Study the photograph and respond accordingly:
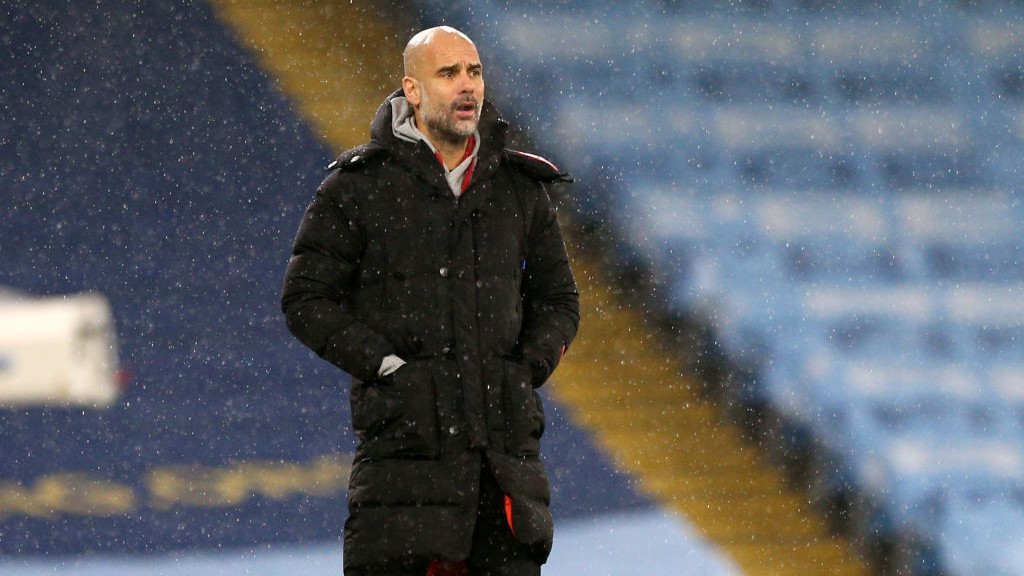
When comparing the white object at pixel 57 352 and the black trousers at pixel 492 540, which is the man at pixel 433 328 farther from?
the white object at pixel 57 352

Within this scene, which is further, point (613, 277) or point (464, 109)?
point (613, 277)

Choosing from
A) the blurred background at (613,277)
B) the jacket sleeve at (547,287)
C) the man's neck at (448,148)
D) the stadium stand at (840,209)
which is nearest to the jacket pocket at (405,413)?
the jacket sleeve at (547,287)

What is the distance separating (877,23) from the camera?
468 cm

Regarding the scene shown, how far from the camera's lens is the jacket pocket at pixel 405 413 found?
194 centimetres

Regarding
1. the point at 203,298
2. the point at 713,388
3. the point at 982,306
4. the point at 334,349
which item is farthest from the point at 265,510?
the point at 982,306

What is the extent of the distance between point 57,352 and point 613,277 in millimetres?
1460

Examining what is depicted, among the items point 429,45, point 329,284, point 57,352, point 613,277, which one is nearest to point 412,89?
point 429,45

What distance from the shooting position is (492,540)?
6.43 feet

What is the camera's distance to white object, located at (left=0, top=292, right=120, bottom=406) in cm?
352

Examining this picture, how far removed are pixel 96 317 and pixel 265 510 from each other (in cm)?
61

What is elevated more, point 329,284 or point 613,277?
point 613,277

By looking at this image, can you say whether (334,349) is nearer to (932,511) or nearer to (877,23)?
(932,511)

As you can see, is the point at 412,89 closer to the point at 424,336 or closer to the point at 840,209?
the point at 424,336

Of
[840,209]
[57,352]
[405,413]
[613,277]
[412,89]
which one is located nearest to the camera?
[405,413]
